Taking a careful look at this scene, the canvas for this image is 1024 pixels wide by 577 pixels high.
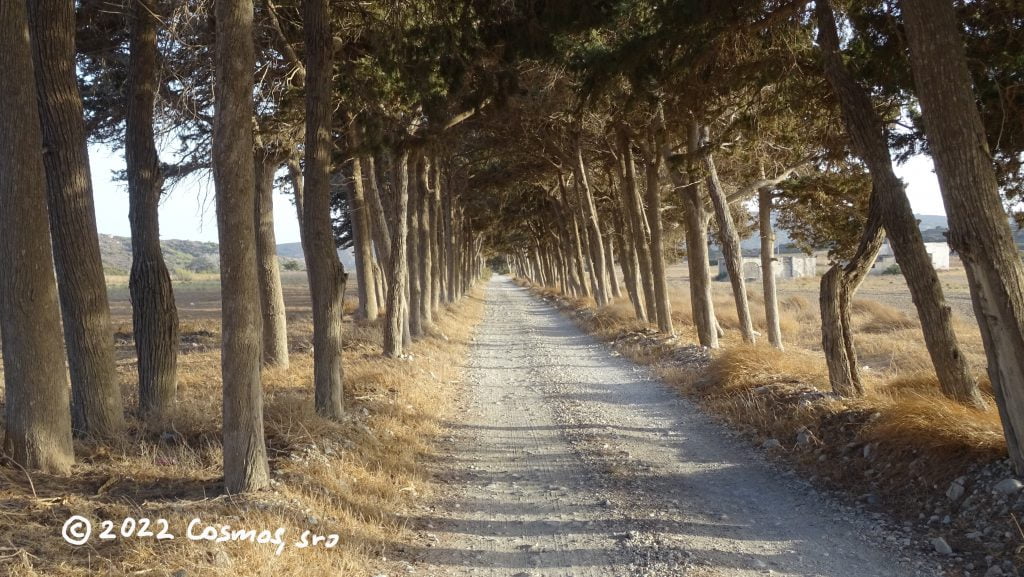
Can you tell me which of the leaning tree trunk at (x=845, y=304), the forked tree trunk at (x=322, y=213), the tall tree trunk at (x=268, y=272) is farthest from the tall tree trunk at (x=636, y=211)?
the forked tree trunk at (x=322, y=213)

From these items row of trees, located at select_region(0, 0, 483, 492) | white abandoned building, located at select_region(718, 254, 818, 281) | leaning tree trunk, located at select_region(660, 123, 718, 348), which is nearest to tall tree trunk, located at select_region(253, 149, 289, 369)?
row of trees, located at select_region(0, 0, 483, 492)

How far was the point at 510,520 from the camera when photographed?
17.7 feet

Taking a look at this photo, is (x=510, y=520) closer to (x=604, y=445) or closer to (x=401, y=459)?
(x=401, y=459)

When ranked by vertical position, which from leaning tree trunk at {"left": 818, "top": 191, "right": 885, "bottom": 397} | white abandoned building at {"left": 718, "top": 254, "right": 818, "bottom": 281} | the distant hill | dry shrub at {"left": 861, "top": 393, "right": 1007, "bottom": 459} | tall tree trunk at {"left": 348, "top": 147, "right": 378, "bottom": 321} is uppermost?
the distant hill

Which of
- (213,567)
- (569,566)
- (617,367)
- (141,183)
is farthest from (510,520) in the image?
(617,367)

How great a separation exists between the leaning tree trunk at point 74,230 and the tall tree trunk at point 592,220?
1404 cm

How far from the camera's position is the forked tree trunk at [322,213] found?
751cm

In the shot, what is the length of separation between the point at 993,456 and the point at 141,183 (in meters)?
8.51

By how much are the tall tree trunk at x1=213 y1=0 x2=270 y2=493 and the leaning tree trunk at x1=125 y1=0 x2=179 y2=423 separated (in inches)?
116

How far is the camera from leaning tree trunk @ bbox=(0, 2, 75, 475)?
530cm

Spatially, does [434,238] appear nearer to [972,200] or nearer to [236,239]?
[236,239]

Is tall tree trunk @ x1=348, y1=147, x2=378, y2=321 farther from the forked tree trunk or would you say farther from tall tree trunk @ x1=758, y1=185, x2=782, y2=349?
tall tree trunk @ x1=758, y1=185, x2=782, y2=349

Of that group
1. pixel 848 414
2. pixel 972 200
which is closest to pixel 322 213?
pixel 848 414

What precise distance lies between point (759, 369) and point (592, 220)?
14369 millimetres
